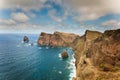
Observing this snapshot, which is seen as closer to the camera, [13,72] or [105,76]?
[105,76]

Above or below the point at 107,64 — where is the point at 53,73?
below

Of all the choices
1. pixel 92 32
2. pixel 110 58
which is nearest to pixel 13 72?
pixel 110 58

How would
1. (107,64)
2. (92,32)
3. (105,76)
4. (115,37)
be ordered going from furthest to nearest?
(92,32) → (115,37) → (107,64) → (105,76)

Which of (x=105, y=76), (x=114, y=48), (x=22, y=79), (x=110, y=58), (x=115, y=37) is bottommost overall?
(x=22, y=79)

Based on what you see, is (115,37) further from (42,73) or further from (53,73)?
(42,73)

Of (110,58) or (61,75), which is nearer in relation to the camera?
(110,58)

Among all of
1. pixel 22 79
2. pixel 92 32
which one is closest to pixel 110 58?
pixel 22 79

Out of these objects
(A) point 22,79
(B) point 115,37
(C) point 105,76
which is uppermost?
(B) point 115,37

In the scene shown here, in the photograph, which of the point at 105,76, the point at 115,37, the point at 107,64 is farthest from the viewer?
the point at 115,37

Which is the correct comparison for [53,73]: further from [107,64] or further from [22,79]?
[107,64]
